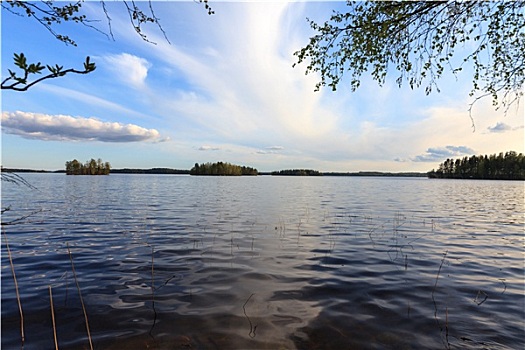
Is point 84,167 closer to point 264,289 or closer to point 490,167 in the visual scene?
point 264,289

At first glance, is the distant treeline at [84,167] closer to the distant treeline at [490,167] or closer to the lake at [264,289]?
the lake at [264,289]

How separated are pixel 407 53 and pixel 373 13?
1.91 meters

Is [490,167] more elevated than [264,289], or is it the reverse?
[490,167]

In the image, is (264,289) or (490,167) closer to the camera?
(264,289)

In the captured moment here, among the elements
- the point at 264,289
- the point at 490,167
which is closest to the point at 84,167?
the point at 264,289

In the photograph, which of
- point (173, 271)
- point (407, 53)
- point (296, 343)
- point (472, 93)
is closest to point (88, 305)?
point (173, 271)

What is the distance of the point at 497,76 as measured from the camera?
8.73m

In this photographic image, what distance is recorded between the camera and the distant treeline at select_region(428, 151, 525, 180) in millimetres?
143375

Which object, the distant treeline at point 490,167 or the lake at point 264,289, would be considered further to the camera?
the distant treeline at point 490,167

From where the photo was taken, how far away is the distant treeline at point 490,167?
14338 centimetres

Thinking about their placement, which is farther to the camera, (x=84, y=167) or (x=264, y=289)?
(x=84, y=167)

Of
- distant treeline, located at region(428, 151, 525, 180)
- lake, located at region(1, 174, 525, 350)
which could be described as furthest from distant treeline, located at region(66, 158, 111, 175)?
distant treeline, located at region(428, 151, 525, 180)

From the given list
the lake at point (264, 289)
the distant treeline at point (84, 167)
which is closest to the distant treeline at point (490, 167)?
the lake at point (264, 289)

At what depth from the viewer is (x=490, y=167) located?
154 m
